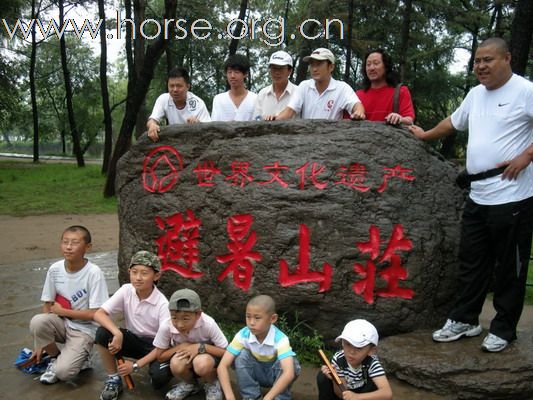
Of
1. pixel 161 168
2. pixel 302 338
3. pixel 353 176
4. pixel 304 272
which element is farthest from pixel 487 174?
pixel 161 168

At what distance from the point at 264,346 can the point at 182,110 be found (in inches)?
103

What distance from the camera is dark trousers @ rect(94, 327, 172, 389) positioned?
2949mm

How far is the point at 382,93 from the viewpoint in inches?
159

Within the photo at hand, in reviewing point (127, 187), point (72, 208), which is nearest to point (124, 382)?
point (127, 187)

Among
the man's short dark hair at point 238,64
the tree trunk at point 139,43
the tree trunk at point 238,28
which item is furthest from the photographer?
the tree trunk at point 238,28

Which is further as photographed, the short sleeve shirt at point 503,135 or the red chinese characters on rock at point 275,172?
the red chinese characters on rock at point 275,172

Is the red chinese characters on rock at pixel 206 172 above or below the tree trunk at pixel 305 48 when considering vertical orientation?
below

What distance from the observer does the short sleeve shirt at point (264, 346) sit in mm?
2705

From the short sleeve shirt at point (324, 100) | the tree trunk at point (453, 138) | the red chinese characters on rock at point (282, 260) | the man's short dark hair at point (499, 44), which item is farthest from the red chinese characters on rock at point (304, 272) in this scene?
the tree trunk at point (453, 138)

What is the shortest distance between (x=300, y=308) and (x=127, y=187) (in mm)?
1949

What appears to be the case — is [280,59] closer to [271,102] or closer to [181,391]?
[271,102]

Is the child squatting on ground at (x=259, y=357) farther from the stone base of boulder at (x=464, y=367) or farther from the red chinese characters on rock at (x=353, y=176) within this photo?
the red chinese characters on rock at (x=353, y=176)

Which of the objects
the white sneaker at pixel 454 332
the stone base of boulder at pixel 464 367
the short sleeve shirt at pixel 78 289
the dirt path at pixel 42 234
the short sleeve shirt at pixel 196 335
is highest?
the short sleeve shirt at pixel 78 289

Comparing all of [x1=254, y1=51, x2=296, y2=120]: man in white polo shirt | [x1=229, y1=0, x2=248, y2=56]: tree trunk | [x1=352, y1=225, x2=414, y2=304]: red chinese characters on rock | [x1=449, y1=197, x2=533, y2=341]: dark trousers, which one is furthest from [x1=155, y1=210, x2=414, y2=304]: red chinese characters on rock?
[x1=229, y1=0, x2=248, y2=56]: tree trunk
